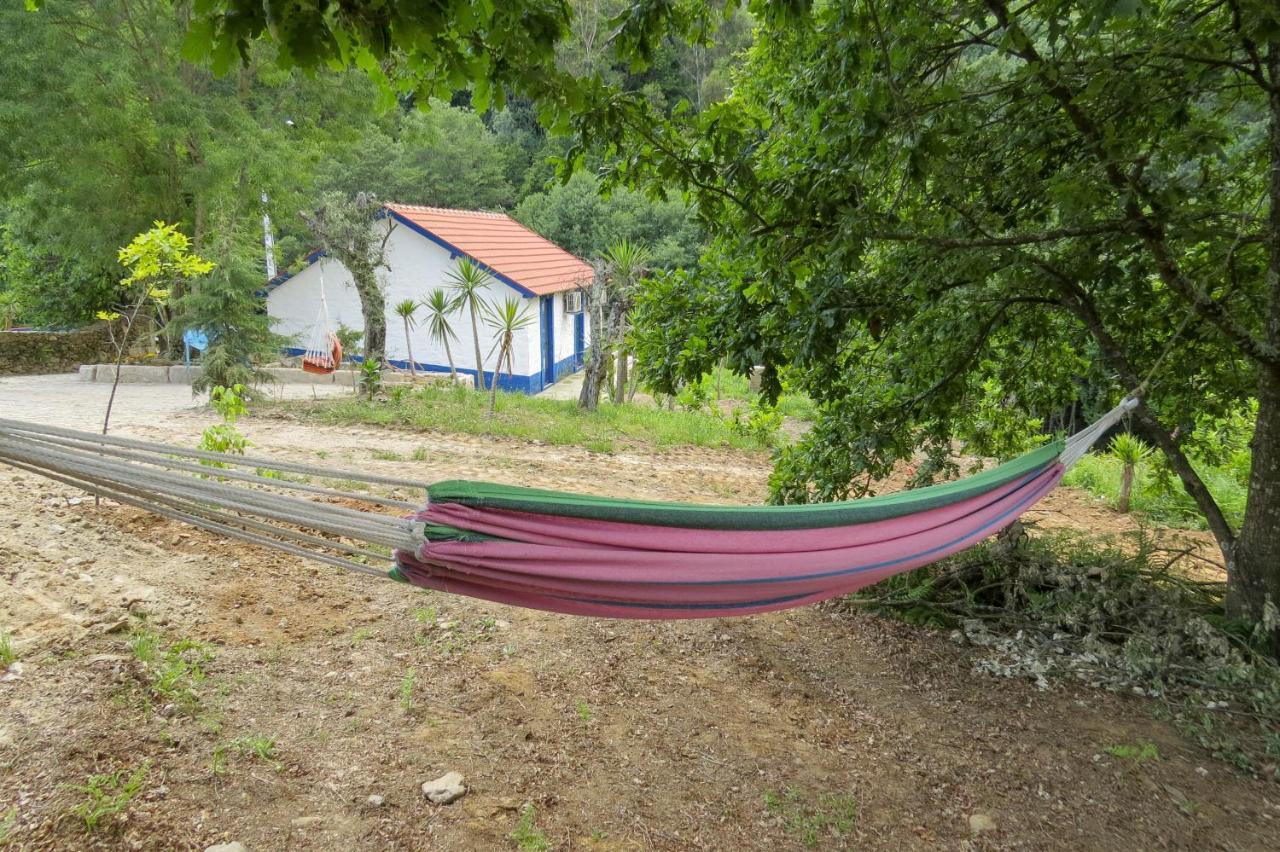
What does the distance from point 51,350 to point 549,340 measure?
6326 mm

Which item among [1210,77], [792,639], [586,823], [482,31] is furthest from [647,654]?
[1210,77]

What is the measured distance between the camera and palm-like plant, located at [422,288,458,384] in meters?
8.20

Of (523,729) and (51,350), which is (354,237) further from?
(523,729)

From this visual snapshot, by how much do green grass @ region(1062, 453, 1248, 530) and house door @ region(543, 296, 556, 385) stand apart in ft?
22.4

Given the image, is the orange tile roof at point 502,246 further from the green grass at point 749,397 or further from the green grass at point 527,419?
the green grass at point 527,419

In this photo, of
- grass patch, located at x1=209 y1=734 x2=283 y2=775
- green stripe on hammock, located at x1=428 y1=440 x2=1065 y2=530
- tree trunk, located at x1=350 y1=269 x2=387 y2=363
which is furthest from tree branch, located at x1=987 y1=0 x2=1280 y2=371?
tree trunk, located at x1=350 y1=269 x2=387 y2=363

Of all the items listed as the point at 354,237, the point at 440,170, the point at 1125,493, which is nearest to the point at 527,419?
the point at 354,237

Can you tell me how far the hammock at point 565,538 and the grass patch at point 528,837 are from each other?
57 cm

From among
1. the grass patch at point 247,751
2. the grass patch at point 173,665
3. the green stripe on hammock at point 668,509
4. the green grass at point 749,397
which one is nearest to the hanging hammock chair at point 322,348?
the green grass at point 749,397

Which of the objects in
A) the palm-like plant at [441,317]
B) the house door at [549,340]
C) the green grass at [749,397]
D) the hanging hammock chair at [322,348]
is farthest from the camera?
the house door at [549,340]

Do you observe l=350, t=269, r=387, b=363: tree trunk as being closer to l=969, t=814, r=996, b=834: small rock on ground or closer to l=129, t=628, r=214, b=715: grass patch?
l=129, t=628, r=214, b=715: grass patch

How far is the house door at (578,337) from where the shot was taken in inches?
509

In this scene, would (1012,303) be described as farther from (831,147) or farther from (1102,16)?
(1102,16)

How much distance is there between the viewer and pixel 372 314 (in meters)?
8.48
